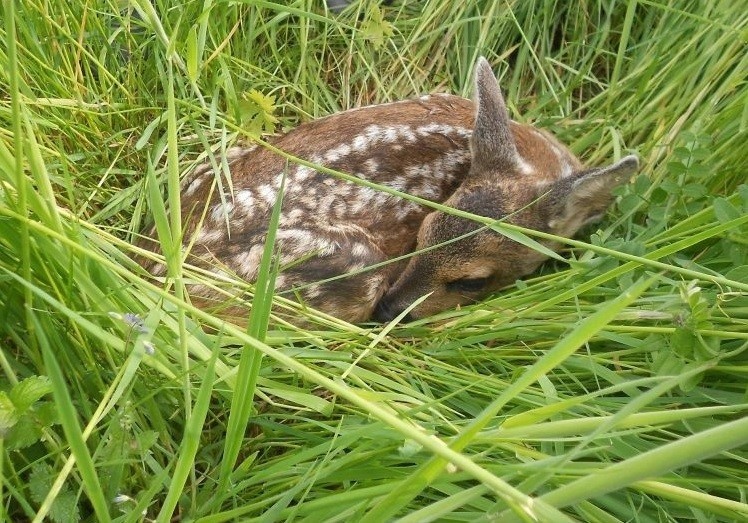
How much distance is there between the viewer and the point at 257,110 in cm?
238

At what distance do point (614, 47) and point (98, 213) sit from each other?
228 centimetres

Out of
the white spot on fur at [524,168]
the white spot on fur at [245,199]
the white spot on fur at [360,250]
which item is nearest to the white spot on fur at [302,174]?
the white spot on fur at [245,199]

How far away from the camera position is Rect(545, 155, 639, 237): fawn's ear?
2.39 metres

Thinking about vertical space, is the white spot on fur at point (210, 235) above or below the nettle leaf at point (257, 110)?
below

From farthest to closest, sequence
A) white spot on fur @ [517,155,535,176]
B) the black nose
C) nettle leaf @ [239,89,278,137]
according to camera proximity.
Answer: white spot on fur @ [517,155,535,176] < the black nose < nettle leaf @ [239,89,278,137]

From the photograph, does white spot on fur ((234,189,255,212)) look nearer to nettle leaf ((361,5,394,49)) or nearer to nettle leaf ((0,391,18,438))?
nettle leaf ((361,5,394,49))

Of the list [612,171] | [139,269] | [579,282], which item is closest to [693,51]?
[612,171]

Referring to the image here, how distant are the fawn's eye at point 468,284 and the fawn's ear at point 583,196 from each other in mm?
316

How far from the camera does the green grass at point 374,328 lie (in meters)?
1.27

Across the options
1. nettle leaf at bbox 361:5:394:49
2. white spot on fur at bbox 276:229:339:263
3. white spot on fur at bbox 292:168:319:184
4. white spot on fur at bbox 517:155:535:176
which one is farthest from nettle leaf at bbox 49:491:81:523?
nettle leaf at bbox 361:5:394:49

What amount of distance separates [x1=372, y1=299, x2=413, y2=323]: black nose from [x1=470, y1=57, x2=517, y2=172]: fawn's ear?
23.9 inches

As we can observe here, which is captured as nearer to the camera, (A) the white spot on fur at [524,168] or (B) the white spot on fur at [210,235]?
(B) the white spot on fur at [210,235]

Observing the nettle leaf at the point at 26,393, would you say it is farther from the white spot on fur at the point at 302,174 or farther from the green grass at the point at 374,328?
the white spot on fur at the point at 302,174

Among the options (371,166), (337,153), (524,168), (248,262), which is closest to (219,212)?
(248,262)
